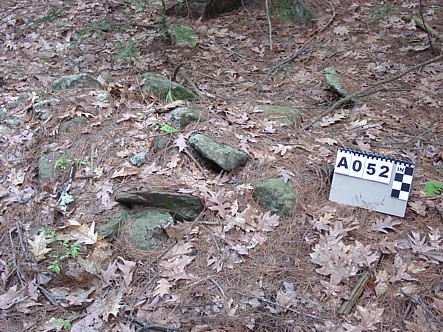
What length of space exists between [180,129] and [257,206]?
3.80 feet

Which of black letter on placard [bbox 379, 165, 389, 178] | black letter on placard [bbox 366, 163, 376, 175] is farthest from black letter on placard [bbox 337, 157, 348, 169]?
black letter on placard [bbox 379, 165, 389, 178]

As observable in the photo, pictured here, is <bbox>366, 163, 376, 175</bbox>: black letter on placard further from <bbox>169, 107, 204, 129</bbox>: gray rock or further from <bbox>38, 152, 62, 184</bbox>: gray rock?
<bbox>38, 152, 62, 184</bbox>: gray rock

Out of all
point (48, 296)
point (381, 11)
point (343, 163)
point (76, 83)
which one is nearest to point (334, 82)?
point (343, 163)

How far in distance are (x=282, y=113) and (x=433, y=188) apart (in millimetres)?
1668

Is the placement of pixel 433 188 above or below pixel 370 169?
below

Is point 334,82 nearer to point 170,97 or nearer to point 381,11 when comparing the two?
point 170,97

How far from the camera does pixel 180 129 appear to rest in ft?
11.9

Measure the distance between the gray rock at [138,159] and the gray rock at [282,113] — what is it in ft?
4.69

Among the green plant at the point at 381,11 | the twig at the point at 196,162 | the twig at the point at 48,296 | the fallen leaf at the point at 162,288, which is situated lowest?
the fallen leaf at the point at 162,288

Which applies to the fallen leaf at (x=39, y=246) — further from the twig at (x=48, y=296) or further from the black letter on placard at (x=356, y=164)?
the black letter on placard at (x=356, y=164)

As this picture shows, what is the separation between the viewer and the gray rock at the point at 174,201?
296 centimetres

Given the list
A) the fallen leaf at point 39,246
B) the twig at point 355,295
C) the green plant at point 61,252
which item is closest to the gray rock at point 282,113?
the twig at point 355,295

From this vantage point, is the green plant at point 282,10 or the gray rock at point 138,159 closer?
the gray rock at point 138,159

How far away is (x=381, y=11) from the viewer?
600 cm
